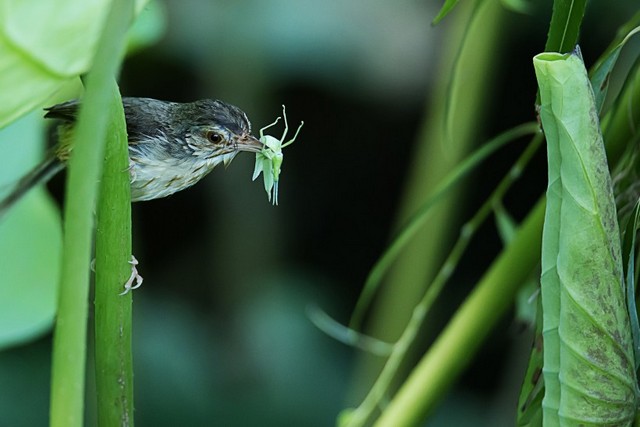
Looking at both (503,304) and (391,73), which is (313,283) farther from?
(503,304)

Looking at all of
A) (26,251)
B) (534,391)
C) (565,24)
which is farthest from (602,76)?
(26,251)

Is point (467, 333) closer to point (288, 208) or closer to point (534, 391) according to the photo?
point (534, 391)

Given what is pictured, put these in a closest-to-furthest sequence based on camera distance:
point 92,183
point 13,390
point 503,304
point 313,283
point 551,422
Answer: point 92,183, point 551,422, point 503,304, point 13,390, point 313,283

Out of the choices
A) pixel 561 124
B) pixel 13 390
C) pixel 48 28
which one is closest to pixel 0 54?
pixel 48 28

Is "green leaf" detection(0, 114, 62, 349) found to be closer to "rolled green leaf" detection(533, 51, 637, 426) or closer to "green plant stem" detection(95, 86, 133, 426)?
"green plant stem" detection(95, 86, 133, 426)

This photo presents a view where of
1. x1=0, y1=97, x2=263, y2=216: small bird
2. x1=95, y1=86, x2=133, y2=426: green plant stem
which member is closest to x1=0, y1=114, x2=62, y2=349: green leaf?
x1=0, y1=97, x2=263, y2=216: small bird

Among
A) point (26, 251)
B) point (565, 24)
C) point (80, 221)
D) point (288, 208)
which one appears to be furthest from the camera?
point (288, 208)

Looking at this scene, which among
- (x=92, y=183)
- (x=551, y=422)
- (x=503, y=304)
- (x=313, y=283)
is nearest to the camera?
(x=92, y=183)
